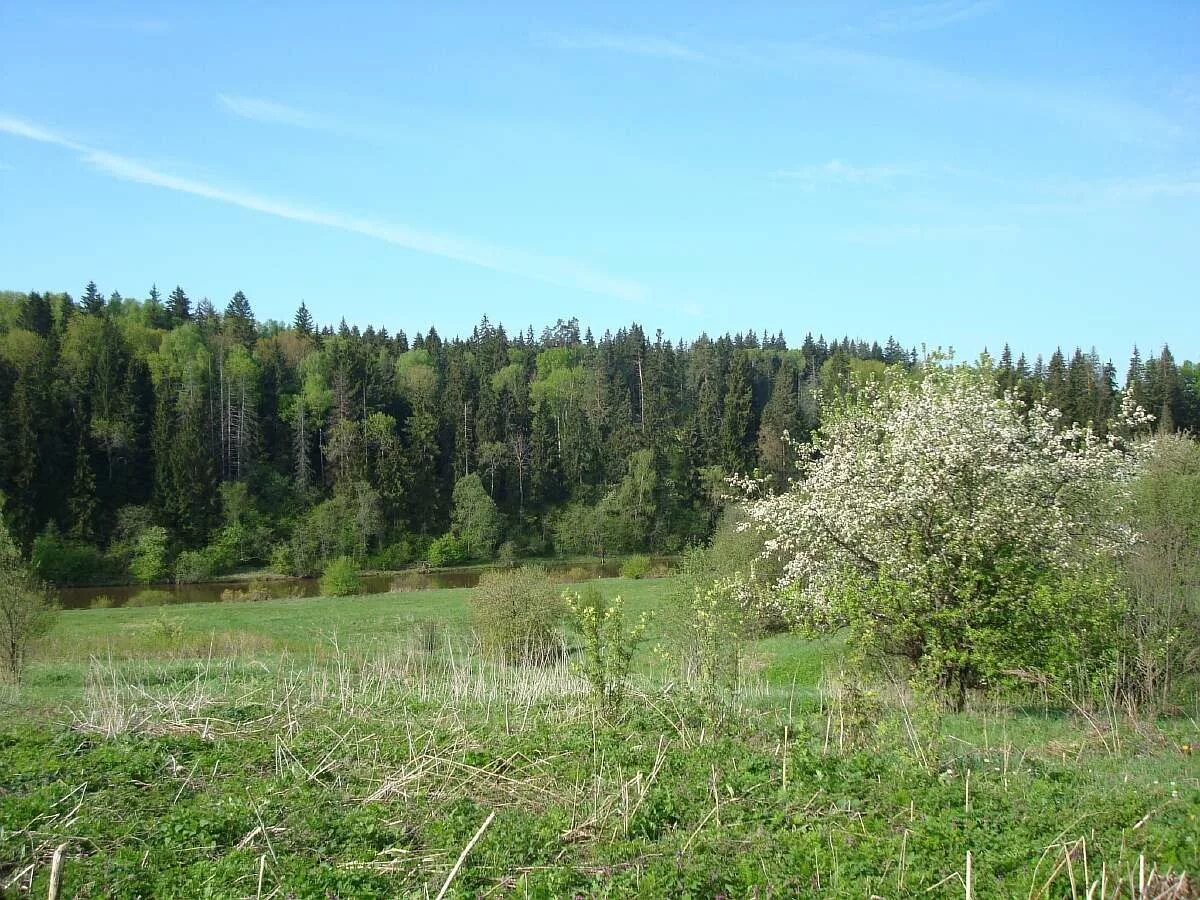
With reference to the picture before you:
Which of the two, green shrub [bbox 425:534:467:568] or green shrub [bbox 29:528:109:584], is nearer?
green shrub [bbox 29:528:109:584]

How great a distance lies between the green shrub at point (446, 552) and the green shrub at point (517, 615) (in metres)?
43.1

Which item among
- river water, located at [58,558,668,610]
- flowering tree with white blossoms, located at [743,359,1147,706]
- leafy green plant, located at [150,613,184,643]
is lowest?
river water, located at [58,558,668,610]

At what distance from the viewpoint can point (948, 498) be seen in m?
14.5

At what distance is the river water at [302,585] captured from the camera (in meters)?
50.4

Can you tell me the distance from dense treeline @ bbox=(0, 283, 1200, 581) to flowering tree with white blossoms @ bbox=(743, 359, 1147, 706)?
36.7m

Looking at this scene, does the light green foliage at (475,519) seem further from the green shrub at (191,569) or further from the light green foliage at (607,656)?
the light green foliage at (607,656)

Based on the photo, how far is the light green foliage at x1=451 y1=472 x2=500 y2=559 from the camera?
234 feet

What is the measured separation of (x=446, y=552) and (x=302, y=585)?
1485cm

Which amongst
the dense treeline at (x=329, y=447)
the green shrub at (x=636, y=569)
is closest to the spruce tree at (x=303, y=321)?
the dense treeline at (x=329, y=447)

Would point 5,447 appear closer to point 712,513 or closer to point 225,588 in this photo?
point 225,588

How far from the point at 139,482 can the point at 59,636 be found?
4454 cm

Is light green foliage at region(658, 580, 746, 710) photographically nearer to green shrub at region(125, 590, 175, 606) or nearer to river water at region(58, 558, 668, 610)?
river water at region(58, 558, 668, 610)

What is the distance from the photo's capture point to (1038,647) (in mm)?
12828

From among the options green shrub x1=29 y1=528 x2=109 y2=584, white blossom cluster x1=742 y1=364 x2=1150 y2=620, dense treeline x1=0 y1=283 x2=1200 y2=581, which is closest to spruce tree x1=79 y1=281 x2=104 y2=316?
dense treeline x1=0 y1=283 x2=1200 y2=581
